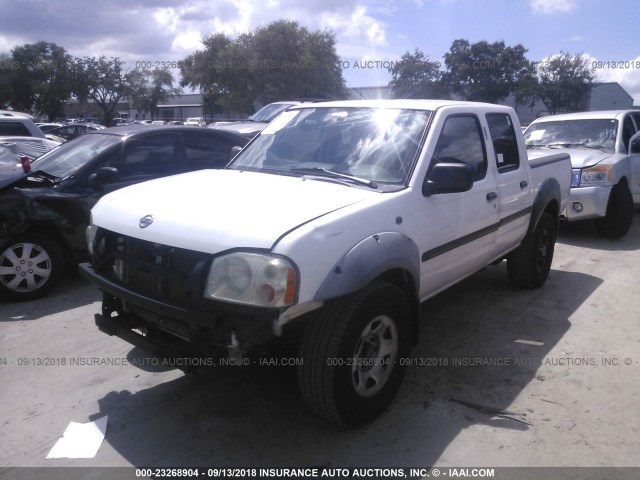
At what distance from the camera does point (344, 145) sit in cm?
375

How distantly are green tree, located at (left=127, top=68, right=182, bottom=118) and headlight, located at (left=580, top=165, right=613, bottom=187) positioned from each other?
144 feet

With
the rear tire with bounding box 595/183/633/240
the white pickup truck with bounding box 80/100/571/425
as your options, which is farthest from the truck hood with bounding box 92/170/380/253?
the rear tire with bounding box 595/183/633/240

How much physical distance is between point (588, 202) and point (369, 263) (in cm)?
592

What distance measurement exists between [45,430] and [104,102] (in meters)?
45.5

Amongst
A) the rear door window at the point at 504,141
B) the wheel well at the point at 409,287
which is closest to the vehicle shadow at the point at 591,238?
the rear door window at the point at 504,141

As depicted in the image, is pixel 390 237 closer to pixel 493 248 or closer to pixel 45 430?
pixel 493 248

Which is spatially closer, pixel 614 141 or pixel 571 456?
pixel 571 456

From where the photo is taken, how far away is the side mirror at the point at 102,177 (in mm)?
5527

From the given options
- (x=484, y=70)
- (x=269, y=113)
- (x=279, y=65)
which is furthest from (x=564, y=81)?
(x=269, y=113)

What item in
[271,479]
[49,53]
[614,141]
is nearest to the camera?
[271,479]

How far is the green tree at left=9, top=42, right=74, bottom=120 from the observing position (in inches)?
1547

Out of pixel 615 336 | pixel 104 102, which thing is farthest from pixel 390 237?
pixel 104 102

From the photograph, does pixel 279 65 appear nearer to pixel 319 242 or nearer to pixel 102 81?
pixel 102 81

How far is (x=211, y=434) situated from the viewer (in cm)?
306
